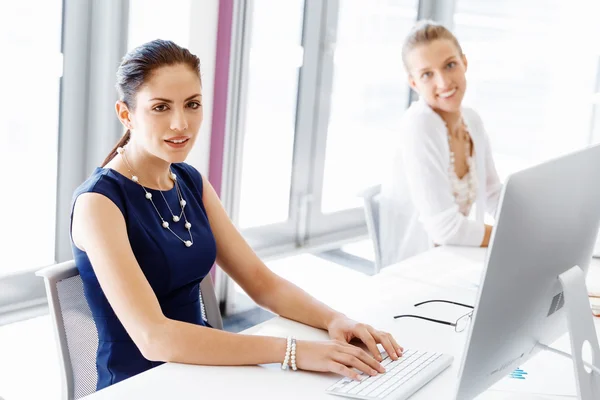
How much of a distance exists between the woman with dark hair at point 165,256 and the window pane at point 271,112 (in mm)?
2273

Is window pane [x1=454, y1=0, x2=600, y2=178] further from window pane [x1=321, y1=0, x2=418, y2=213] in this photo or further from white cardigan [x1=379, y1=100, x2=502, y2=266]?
white cardigan [x1=379, y1=100, x2=502, y2=266]

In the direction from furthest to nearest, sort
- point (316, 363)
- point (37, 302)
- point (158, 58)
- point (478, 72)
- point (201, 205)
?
point (478, 72) < point (37, 302) < point (201, 205) < point (158, 58) < point (316, 363)

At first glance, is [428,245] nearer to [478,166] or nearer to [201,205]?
[478,166]

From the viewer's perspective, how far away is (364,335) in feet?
5.46

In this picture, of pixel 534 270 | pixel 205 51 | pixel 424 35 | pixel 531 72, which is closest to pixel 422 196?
pixel 424 35

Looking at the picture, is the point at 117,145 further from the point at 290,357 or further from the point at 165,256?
the point at 290,357

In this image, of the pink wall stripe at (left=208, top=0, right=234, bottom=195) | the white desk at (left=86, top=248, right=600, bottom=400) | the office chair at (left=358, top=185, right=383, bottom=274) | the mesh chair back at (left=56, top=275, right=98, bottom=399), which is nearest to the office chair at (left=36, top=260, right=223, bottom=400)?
the mesh chair back at (left=56, top=275, right=98, bottom=399)

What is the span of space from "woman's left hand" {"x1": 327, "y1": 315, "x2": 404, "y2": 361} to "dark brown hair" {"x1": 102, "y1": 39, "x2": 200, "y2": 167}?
2.30ft

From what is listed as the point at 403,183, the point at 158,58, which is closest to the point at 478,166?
the point at 403,183

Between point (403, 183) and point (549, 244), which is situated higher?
point (549, 244)

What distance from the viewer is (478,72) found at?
205 inches

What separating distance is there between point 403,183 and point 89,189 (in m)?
1.39

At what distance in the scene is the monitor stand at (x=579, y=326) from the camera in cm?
133

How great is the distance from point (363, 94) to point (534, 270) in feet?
12.6
